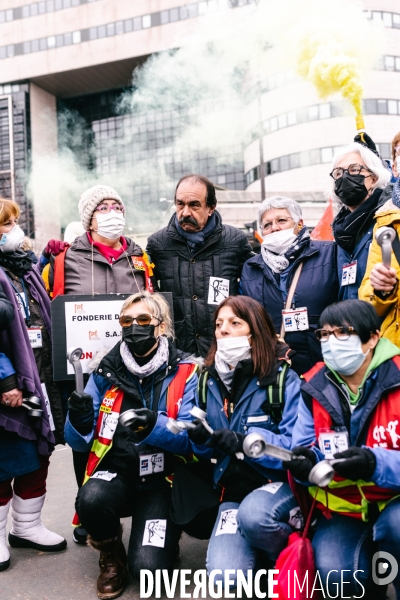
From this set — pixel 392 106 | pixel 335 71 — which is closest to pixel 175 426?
pixel 335 71

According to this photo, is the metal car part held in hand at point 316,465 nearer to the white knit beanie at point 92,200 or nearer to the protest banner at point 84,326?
the protest banner at point 84,326

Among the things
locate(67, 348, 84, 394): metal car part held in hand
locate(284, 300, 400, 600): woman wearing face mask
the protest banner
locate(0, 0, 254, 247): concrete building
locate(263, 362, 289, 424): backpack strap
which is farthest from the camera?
locate(0, 0, 254, 247): concrete building

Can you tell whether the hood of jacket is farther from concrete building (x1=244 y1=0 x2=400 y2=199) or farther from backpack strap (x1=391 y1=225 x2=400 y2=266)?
concrete building (x1=244 y1=0 x2=400 y2=199)

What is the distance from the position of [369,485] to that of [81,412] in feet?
5.26

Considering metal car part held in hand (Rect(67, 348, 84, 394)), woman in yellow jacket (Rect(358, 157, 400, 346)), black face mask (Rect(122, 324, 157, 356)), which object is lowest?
metal car part held in hand (Rect(67, 348, 84, 394))

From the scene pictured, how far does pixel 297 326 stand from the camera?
155 inches

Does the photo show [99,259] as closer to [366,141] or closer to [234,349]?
[234,349]

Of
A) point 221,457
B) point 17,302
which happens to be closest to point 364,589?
point 221,457

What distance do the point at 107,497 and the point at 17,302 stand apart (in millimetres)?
1496

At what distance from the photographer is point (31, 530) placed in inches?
151

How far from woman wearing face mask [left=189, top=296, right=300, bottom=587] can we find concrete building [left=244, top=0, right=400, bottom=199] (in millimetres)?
33648

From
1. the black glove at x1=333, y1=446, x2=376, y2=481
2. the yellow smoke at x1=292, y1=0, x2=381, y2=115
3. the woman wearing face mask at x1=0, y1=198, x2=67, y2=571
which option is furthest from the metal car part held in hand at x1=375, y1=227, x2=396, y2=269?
the yellow smoke at x1=292, y1=0, x2=381, y2=115

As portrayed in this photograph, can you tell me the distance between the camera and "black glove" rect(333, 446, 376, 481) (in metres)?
2.40

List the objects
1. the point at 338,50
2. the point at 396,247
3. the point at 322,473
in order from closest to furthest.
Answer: the point at 322,473 → the point at 396,247 → the point at 338,50
